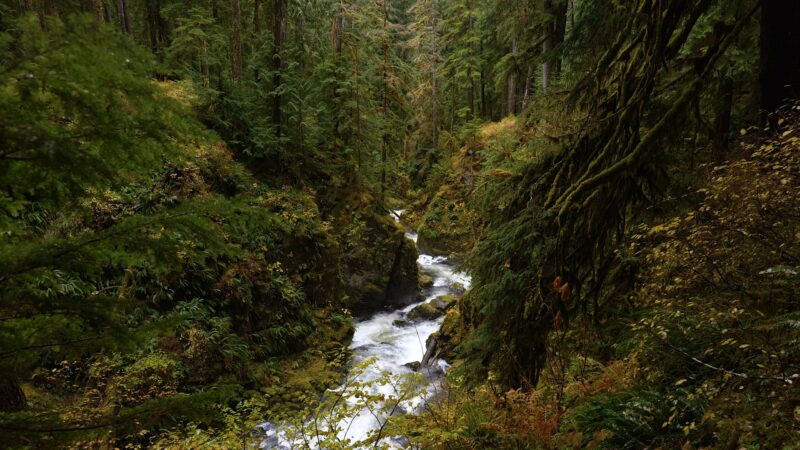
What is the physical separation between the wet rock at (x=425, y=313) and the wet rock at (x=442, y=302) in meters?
0.17

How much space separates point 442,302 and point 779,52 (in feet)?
45.5

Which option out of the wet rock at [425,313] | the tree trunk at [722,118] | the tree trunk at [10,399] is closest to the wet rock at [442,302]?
the wet rock at [425,313]

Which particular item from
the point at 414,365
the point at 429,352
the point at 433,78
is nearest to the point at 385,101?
the point at 433,78

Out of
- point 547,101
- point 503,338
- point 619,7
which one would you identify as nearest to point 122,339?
point 503,338

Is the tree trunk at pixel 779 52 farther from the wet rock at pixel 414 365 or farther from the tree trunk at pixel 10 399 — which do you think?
the wet rock at pixel 414 365

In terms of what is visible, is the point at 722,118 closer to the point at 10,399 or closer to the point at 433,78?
the point at 10,399

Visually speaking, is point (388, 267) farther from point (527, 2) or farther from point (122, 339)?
point (122, 339)

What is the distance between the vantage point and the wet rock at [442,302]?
55.3ft

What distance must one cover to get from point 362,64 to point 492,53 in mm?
11012

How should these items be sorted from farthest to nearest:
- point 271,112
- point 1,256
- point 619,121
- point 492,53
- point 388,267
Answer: point 492,53 < point 388,267 < point 271,112 < point 619,121 < point 1,256

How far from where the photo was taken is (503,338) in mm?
4508

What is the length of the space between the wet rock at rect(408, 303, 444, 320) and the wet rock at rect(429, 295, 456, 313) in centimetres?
17

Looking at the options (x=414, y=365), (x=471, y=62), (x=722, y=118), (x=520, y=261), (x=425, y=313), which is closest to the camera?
(x=520, y=261)

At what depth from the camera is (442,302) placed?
56.5 feet
